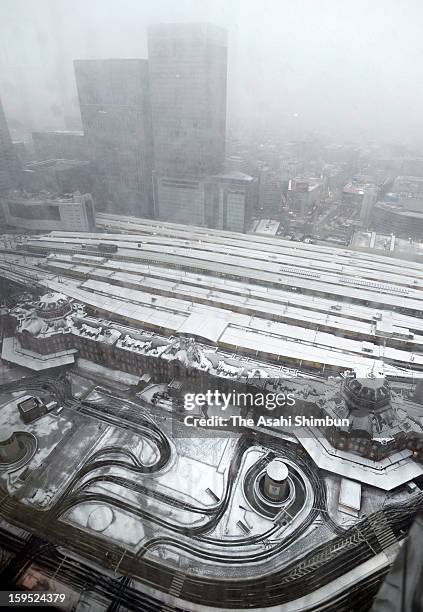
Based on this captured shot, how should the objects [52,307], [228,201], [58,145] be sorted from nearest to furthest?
[52,307], [228,201], [58,145]

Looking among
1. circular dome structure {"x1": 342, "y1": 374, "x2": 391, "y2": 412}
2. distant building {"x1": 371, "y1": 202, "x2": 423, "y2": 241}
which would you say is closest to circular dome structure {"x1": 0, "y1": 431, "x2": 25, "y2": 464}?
circular dome structure {"x1": 342, "y1": 374, "x2": 391, "y2": 412}

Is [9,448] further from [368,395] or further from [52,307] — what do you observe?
[368,395]

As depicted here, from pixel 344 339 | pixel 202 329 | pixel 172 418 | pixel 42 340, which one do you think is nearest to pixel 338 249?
pixel 344 339

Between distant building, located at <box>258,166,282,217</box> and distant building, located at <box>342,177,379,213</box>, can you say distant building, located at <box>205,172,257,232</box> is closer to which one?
distant building, located at <box>258,166,282,217</box>

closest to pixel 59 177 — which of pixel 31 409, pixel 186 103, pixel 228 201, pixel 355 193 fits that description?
pixel 186 103

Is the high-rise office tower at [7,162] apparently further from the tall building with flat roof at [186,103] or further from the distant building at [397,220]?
the distant building at [397,220]

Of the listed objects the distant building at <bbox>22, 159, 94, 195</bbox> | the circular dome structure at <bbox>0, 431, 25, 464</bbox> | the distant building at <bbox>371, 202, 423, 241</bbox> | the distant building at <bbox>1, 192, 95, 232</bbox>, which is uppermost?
the distant building at <bbox>22, 159, 94, 195</bbox>
